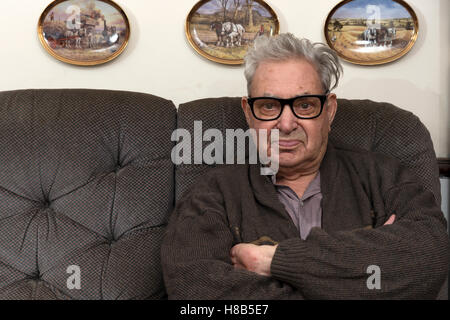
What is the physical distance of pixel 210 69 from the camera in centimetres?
200

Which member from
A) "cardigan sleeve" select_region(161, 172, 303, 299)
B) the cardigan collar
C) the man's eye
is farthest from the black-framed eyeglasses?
"cardigan sleeve" select_region(161, 172, 303, 299)

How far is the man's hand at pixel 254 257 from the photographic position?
3.92 ft

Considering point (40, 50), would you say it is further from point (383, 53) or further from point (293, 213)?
point (383, 53)

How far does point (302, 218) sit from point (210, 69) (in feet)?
2.88

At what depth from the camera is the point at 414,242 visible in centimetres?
117

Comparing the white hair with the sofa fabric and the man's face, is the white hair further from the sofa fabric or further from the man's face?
the sofa fabric

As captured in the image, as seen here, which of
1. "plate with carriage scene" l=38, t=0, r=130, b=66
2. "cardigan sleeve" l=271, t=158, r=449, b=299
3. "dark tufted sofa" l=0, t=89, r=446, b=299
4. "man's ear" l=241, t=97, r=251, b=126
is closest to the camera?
"cardigan sleeve" l=271, t=158, r=449, b=299

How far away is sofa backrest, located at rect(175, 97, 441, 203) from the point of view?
1549 mm

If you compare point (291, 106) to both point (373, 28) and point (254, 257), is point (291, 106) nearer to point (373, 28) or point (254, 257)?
point (254, 257)

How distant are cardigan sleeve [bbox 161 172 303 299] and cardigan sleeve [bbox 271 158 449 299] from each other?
66mm

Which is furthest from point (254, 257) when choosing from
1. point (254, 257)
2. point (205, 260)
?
point (205, 260)

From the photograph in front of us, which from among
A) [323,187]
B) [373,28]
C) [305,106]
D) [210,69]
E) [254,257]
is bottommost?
[254,257]
